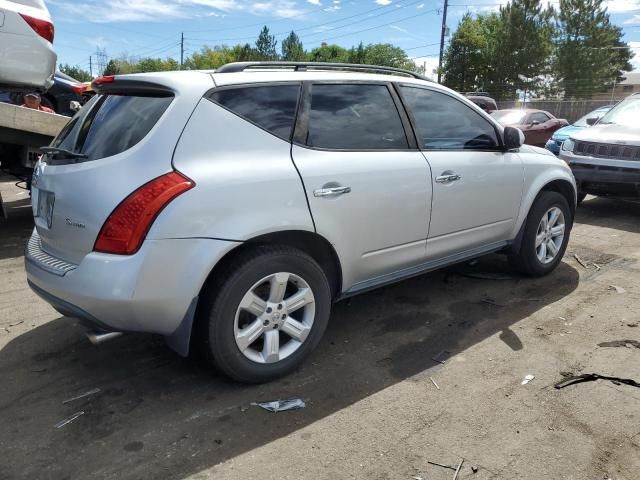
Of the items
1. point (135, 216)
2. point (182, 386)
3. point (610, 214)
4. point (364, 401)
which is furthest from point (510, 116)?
point (135, 216)

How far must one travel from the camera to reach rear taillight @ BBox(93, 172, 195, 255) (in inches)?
103

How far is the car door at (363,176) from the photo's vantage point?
320 centimetres

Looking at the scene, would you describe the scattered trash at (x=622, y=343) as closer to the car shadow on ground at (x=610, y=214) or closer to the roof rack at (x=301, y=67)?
the roof rack at (x=301, y=67)

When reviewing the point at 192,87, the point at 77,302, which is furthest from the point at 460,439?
the point at 192,87

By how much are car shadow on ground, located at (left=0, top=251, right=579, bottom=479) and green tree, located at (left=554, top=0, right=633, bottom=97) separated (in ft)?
189

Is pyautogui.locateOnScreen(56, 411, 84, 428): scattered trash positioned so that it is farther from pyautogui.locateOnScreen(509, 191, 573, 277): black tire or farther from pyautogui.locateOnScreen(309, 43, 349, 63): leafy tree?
pyautogui.locateOnScreen(309, 43, 349, 63): leafy tree

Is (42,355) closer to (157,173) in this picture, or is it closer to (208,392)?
(208,392)

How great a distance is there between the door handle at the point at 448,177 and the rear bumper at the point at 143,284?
5.53 ft

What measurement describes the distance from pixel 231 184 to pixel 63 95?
294 inches

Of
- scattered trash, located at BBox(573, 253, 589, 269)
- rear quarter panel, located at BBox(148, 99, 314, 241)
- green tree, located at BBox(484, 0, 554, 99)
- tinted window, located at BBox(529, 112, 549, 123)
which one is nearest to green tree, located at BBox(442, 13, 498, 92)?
green tree, located at BBox(484, 0, 554, 99)

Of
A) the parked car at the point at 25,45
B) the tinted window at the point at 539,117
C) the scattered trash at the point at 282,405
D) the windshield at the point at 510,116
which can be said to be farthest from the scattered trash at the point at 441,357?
the tinted window at the point at 539,117

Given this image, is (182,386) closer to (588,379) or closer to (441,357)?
(441,357)

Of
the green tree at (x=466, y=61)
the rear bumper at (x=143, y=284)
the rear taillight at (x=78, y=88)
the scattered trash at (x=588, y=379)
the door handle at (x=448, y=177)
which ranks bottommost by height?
the scattered trash at (x=588, y=379)

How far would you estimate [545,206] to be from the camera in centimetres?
477
